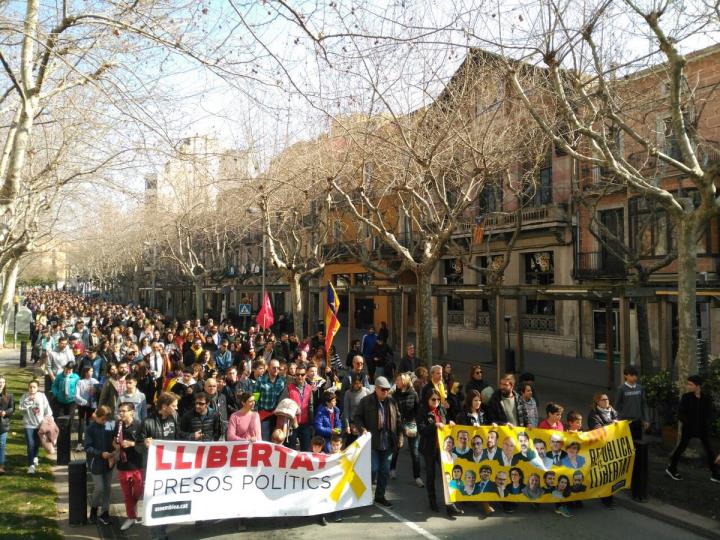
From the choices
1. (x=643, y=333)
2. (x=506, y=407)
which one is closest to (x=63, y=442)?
(x=506, y=407)

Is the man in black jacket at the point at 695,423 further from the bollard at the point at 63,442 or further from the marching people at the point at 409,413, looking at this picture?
the bollard at the point at 63,442

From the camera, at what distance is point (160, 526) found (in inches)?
260

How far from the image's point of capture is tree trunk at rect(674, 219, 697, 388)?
30.6 feet

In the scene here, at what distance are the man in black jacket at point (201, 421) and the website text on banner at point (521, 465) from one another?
9.20ft

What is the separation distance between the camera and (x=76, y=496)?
23.2 ft

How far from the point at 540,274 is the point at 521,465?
20223 mm

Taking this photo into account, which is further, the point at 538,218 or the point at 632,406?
the point at 538,218

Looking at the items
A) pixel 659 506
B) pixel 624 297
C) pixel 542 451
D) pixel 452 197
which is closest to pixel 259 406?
pixel 542 451

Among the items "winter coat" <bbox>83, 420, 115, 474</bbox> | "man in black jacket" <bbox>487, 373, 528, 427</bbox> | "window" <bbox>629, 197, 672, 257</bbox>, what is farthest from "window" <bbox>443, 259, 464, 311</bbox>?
"winter coat" <bbox>83, 420, 115, 474</bbox>

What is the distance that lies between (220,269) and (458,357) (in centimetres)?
2201

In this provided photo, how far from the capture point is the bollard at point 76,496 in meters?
7.06

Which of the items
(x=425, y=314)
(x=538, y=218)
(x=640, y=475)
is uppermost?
(x=538, y=218)

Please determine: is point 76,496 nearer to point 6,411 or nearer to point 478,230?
point 6,411

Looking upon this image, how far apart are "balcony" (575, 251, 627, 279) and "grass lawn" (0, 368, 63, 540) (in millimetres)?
19064
